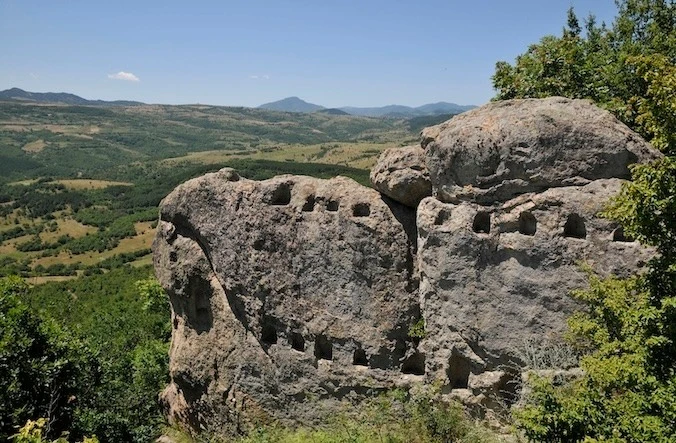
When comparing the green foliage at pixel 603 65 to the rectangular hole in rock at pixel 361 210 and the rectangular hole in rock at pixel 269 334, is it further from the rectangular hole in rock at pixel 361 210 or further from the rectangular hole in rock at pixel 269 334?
the rectangular hole in rock at pixel 269 334

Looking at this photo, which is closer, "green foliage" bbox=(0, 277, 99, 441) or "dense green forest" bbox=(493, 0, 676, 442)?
"dense green forest" bbox=(493, 0, 676, 442)

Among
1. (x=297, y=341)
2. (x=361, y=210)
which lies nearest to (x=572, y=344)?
(x=361, y=210)

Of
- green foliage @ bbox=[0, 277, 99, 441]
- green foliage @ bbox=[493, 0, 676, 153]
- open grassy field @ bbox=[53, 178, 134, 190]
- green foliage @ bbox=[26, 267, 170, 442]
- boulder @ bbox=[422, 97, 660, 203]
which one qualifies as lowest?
open grassy field @ bbox=[53, 178, 134, 190]

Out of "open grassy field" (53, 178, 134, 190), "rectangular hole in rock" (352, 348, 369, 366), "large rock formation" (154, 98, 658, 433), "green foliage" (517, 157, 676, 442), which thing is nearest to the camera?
"green foliage" (517, 157, 676, 442)

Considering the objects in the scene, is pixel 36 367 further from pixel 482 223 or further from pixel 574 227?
pixel 574 227

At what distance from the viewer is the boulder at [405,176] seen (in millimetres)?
15852

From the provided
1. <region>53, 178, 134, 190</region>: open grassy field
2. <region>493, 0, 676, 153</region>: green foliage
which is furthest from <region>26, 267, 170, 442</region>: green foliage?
<region>53, 178, 134, 190</region>: open grassy field

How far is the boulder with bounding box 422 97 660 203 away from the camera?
43.8ft

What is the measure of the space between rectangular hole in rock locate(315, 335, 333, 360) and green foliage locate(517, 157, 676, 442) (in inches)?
305

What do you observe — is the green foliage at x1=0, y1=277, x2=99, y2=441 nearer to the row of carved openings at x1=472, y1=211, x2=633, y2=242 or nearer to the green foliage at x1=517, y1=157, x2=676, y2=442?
the green foliage at x1=517, y1=157, x2=676, y2=442

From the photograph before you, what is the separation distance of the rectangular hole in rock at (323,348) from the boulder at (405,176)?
4885mm

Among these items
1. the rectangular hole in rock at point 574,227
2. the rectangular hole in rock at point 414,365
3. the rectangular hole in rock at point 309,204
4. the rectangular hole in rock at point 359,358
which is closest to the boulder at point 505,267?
the rectangular hole in rock at point 574,227

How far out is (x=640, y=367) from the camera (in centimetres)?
927

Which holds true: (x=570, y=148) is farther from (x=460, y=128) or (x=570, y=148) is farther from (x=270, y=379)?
(x=270, y=379)
